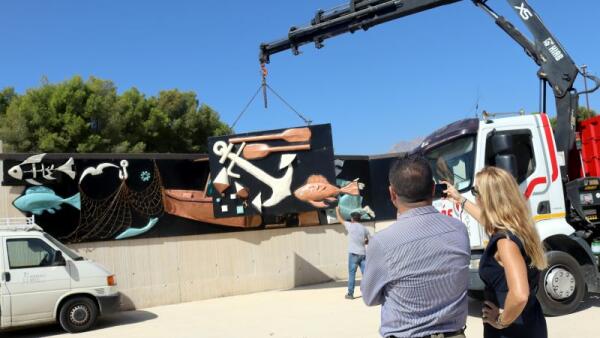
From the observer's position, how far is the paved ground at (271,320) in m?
7.92

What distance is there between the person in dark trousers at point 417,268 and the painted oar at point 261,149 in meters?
9.87

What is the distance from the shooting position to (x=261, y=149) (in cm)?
1252

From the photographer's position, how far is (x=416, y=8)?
33.5 feet

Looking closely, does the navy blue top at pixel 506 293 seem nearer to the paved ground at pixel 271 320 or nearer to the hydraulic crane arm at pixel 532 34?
the paved ground at pixel 271 320

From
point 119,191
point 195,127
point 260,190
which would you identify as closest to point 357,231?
point 260,190

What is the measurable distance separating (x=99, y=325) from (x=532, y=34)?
9233mm

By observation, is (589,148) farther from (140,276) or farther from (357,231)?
(140,276)

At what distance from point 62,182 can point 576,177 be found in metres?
9.64

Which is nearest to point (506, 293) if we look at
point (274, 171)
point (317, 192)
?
point (317, 192)

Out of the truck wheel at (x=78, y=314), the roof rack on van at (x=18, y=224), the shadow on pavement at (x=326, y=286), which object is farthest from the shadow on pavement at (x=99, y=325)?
the shadow on pavement at (x=326, y=286)

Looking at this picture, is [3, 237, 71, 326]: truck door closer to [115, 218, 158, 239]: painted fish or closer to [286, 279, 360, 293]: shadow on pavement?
[115, 218, 158, 239]: painted fish

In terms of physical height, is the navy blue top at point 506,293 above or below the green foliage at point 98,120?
below

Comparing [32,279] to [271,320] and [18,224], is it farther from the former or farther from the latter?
[271,320]

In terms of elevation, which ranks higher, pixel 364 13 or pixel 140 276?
pixel 364 13
